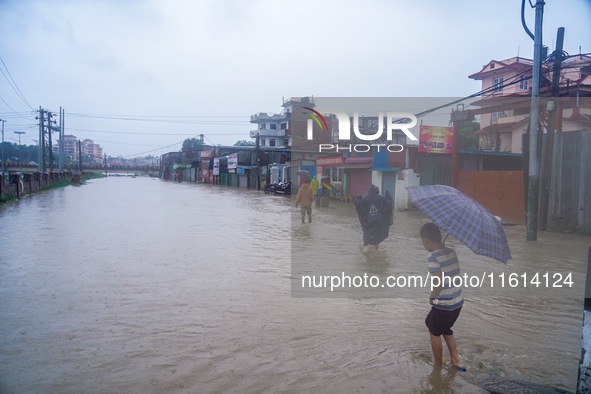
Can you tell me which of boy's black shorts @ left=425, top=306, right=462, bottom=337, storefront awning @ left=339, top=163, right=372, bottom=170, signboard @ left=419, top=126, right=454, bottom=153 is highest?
signboard @ left=419, top=126, right=454, bottom=153

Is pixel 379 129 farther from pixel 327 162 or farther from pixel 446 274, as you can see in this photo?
pixel 446 274

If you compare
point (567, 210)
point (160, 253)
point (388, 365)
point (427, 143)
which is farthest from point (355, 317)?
point (427, 143)

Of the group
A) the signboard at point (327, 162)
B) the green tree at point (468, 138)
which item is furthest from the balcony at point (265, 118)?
the signboard at point (327, 162)

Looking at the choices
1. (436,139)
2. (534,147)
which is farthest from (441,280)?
(436,139)

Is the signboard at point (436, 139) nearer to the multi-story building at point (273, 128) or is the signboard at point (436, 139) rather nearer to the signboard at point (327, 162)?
the signboard at point (327, 162)

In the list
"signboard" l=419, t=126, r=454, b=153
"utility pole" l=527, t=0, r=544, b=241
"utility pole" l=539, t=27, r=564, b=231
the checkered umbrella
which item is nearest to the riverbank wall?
"signboard" l=419, t=126, r=454, b=153

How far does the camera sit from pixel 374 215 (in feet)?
30.2

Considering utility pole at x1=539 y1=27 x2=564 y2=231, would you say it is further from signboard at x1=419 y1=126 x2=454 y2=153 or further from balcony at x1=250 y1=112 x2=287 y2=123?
balcony at x1=250 y1=112 x2=287 y2=123

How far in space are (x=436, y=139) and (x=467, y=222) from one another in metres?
16.7

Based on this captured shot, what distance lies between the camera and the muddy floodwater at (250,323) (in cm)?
382

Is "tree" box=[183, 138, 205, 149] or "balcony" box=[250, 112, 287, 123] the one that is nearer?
"balcony" box=[250, 112, 287, 123]

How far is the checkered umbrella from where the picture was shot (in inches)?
138

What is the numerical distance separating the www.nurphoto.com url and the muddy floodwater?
172mm

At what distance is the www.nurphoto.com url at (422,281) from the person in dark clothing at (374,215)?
1796 millimetres
